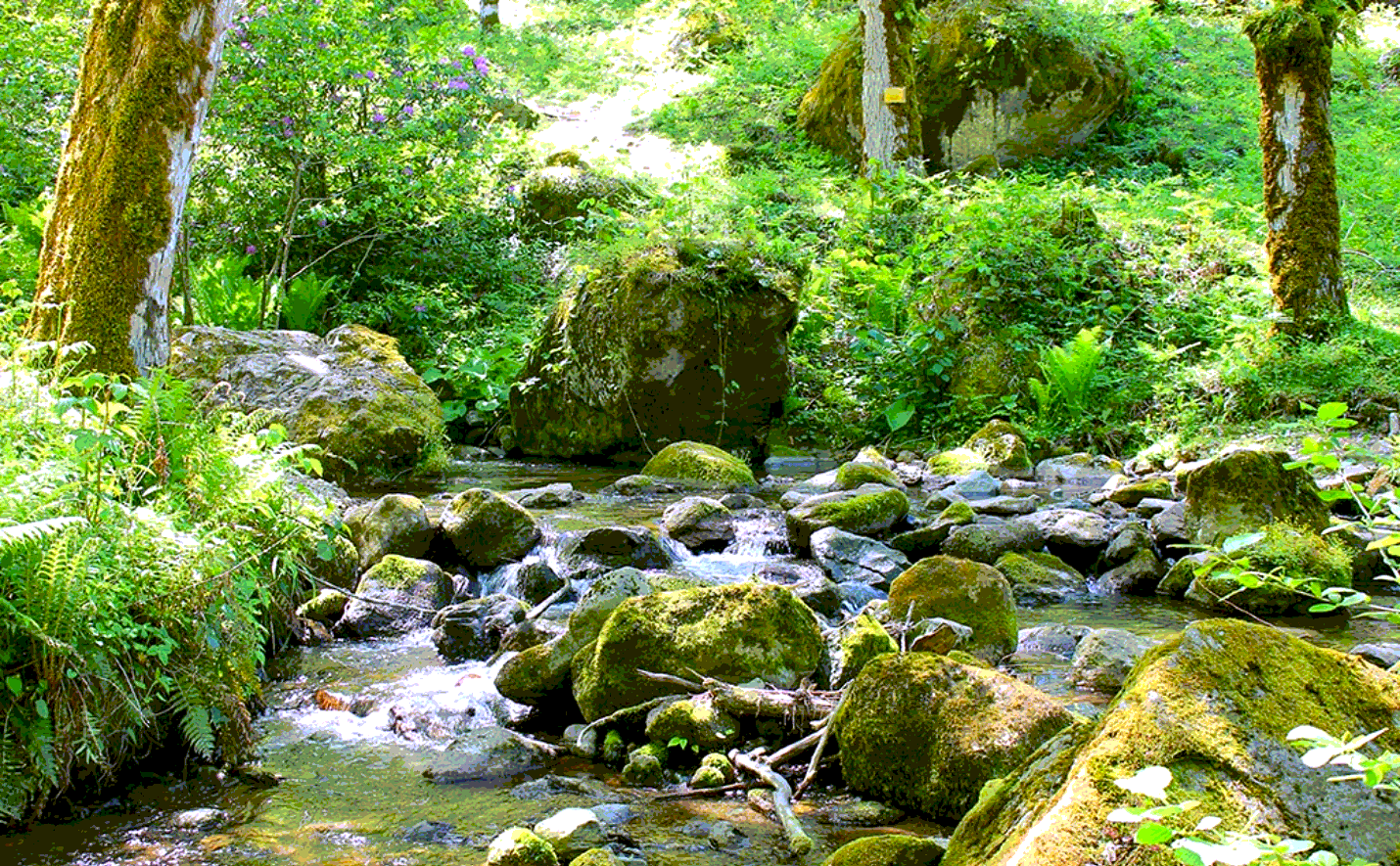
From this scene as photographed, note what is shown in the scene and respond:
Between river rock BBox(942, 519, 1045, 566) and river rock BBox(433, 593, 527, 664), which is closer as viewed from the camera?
river rock BBox(433, 593, 527, 664)

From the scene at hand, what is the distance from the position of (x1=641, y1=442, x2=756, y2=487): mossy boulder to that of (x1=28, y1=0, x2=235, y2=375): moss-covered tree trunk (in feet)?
16.4

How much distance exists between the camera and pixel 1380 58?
21938mm

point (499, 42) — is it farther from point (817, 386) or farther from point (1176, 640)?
point (1176, 640)

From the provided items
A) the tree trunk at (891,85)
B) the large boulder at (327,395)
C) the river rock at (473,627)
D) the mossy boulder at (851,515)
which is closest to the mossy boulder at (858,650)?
the river rock at (473,627)

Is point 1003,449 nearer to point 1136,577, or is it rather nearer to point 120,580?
point 1136,577

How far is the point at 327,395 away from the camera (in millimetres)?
9859

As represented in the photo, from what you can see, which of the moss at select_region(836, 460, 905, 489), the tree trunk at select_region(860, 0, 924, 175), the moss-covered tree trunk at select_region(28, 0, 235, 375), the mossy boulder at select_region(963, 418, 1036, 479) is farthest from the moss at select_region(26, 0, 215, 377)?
the tree trunk at select_region(860, 0, 924, 175)

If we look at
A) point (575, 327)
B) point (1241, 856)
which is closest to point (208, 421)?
point (1241, 856)

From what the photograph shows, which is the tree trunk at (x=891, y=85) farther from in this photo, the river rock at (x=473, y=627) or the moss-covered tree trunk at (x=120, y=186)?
the river rock at (x=473, y=627)

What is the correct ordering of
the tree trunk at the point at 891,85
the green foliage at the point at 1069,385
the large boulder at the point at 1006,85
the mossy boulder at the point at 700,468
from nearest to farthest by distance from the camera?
1. the mossy boulder at the point at 700,468
2. the green foliage at the point at 1069,385
3. the tree trunk at the point at 891,85
4. the large boulder at the point at 1006,85

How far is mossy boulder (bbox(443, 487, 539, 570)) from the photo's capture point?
7.11m

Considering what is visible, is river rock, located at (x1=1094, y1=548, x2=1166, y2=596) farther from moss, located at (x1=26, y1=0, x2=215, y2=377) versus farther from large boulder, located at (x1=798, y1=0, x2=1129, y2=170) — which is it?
large boulder, located at (x1=798, y1=0, x2=1129, y2=170)

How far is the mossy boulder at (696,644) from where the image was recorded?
4.50m

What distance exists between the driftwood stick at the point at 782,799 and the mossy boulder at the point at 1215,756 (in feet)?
3.09
